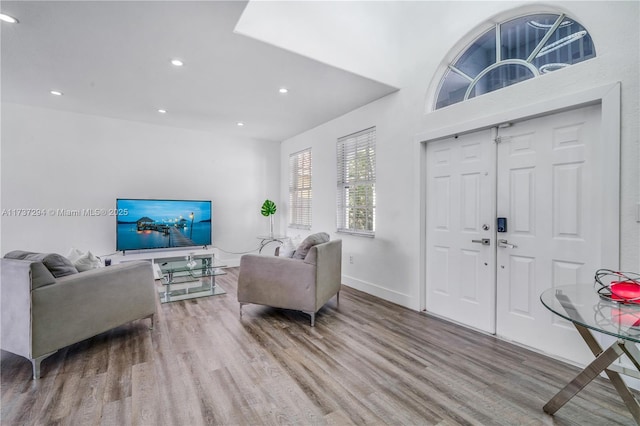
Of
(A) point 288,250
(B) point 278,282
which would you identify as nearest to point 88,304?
(B) point 278,282

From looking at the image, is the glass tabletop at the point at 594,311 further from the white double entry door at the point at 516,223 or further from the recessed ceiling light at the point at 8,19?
the recessed ceiling light at the point at 8,19

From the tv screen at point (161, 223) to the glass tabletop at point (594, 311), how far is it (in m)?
5.15

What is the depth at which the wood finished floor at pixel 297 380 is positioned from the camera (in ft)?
5.50

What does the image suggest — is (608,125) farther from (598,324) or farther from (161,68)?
(161,68)

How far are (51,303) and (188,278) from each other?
2.42 m

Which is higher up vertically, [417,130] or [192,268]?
[417,130]

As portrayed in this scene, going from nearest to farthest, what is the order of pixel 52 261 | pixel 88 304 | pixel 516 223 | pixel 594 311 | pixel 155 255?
pixel 594 311
pixel 52 261
pixel 88 304
pixel 516 223
pixel 155 255

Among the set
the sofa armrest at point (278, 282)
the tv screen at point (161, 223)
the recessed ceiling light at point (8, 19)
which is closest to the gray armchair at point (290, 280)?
the sofa armrest at point (278, 282)

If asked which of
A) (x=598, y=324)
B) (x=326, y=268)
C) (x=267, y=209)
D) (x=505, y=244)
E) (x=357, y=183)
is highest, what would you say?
(x=357, y=183)

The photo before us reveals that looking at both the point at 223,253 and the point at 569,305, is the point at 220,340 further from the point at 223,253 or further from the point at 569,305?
the point at 223,253

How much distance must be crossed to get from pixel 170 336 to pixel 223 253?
3.15 meters

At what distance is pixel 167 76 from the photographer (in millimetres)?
3234

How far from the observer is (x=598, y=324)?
4.24 feet

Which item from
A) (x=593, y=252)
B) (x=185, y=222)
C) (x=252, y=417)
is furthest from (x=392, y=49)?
(x=185, y=222)
